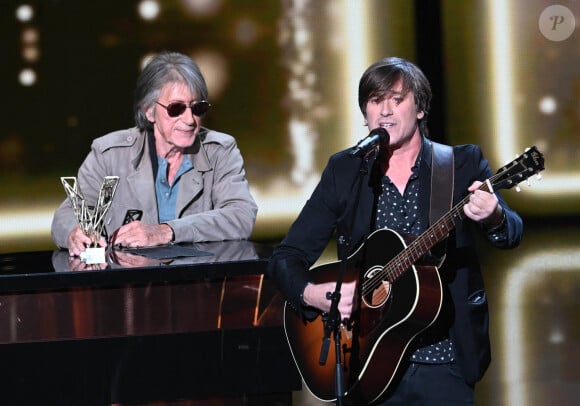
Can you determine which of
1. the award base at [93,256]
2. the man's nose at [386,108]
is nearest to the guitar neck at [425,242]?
the man's nose at [386,108]

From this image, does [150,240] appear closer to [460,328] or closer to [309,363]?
[309,363]

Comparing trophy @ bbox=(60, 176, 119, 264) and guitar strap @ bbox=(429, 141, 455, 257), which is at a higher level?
guitar strap @ bbox=(429, 141, 455, 257)

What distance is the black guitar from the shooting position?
3.36m

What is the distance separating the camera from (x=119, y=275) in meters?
3.65

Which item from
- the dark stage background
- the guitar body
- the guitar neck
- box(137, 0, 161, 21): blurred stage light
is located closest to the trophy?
the guitar body

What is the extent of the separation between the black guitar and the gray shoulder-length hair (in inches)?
64.0

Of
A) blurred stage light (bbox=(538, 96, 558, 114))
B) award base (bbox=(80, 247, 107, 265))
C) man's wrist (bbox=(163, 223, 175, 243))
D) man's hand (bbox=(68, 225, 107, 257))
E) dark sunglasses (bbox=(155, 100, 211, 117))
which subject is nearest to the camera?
award base (bbox=(80, 247, 107, 265))

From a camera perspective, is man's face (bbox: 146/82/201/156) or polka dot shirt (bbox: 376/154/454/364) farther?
man's face (bbox: 146/82/201/156)

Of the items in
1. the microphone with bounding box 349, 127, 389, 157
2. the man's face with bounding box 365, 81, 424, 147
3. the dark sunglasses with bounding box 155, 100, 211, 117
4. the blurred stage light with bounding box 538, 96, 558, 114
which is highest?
the man's face with bounding box 365, 81, 424, 147

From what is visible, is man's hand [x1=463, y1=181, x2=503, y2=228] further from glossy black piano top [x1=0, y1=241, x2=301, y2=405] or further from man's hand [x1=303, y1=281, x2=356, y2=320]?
glossy black piano top [x1=0, y1=241, x2=301, y2=405]

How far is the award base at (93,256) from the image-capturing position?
13.2 ft

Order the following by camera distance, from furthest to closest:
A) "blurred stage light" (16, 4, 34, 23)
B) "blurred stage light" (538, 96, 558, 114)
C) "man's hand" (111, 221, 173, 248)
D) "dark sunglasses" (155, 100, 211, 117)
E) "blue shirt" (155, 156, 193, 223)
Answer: "blurred stage light" (538, 96, 558, 114), "blurred stage light" (16, 4, 34, 23), "blue shirt" (155, 156, 193, 223), "dark sunglasses" (155, 100, 211, 117), "man's hand" (111, 221, 173, 248)

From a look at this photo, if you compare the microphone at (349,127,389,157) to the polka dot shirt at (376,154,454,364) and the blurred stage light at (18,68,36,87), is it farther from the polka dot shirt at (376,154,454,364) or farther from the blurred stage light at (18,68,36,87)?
the blurred stage light at (18,68,36,87)

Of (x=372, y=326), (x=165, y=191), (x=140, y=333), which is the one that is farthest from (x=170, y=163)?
(x=372, y=326)
